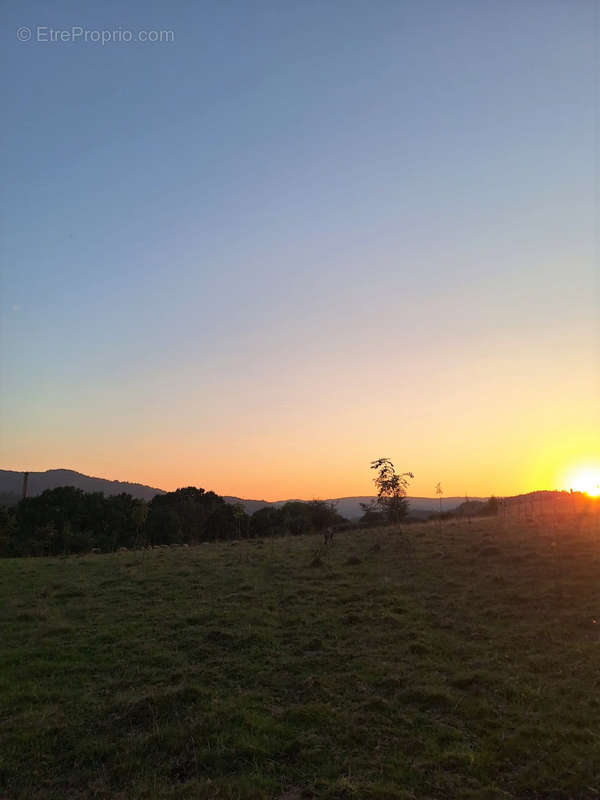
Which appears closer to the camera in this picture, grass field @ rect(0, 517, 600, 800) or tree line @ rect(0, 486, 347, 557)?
grass field @ rect(0, 517, 600, 800)

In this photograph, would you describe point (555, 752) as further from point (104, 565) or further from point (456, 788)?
point (104, 565)

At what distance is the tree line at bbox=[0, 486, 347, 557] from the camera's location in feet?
175

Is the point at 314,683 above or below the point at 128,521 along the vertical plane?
below

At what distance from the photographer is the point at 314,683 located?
39.1 ft

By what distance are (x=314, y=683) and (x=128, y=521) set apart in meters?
51.6

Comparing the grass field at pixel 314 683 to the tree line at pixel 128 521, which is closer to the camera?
the grass field at pixel 314 683

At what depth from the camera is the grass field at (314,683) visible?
8570 millimetres

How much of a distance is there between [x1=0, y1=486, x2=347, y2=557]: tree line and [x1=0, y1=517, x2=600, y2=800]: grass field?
3165 cm

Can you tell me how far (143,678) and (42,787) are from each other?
4282mm

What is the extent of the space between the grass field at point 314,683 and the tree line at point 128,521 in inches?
1246

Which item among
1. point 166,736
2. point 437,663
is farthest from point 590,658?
point 166,736

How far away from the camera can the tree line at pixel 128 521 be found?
53.4 m

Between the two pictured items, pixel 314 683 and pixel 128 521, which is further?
pixel 128 521

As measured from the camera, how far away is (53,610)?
19.3 m
